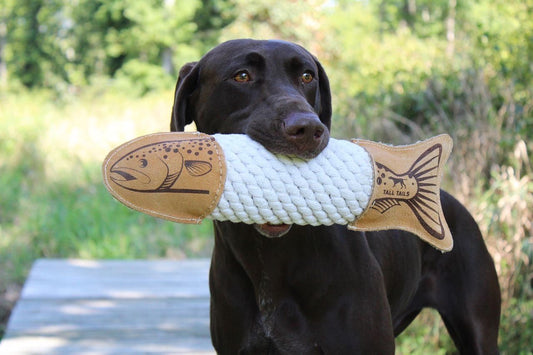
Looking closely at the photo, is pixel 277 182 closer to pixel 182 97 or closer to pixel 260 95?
pixel 260 95

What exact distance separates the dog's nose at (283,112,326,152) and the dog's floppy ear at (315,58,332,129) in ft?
2.25

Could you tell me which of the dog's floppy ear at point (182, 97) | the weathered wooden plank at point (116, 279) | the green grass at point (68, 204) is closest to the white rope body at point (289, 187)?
the dog's floppy ear at point (182, 97)

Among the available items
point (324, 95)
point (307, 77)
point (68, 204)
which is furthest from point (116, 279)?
point (307, 77)

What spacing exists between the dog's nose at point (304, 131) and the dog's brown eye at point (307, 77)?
0.50 metres

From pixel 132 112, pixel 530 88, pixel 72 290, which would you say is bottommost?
pixel 132 112

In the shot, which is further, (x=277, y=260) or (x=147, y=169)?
(x=277, y=260)

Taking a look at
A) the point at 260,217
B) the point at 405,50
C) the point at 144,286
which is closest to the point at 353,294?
the point at 260,217

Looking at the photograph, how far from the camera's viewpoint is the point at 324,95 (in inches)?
104

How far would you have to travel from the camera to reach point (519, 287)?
3.92 metres

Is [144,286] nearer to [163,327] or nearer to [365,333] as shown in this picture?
[163,327]

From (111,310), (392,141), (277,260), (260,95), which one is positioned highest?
(260,95)

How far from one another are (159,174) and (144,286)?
3.21 metres

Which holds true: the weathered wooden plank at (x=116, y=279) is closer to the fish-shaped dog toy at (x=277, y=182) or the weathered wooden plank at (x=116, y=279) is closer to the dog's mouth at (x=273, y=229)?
the dog's mouth at (x=273, y=229)

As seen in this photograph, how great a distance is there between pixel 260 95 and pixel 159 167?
0.54 metres
